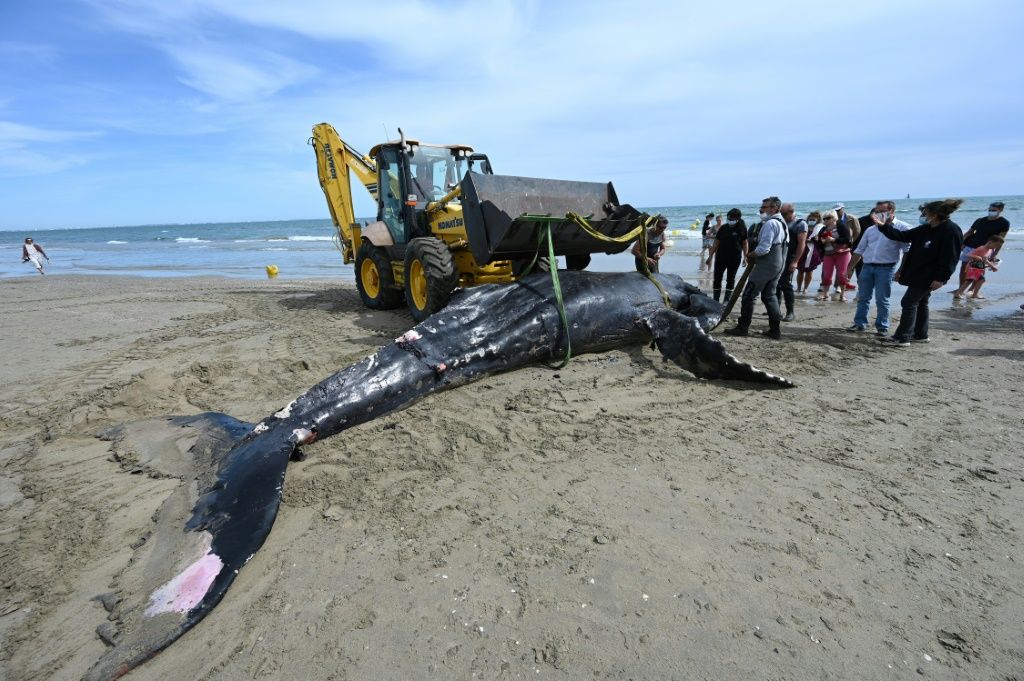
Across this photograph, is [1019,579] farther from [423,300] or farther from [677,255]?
[677,255]

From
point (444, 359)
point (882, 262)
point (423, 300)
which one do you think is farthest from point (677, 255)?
point (444, 359)

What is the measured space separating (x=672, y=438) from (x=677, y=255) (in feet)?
58.5

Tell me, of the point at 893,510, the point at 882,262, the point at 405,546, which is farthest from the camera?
the point at 882,262

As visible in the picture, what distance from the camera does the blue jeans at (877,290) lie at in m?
6.59

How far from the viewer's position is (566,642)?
6.44ft

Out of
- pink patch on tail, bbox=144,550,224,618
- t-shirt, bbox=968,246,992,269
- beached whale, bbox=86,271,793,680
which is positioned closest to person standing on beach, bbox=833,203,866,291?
t-shirt, bbox=968,246,992,269

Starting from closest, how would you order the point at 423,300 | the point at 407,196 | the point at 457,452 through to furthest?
the point at 457,452 < the point at 423,300 < the point at 407,196

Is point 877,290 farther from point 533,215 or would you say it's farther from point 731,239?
point 533,215

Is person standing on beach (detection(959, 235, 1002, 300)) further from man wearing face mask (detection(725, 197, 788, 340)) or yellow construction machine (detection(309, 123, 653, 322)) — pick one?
yellow construction machine (detection(309, 123, 653, 322))

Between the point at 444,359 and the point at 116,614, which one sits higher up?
the point at 444,359

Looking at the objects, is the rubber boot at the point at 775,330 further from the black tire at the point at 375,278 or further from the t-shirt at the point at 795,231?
the black tire at the point at 375,278

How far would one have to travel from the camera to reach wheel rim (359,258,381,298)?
890 centimetres

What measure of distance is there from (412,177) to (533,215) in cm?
319

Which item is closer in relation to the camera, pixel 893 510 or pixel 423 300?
pixel 893 510
